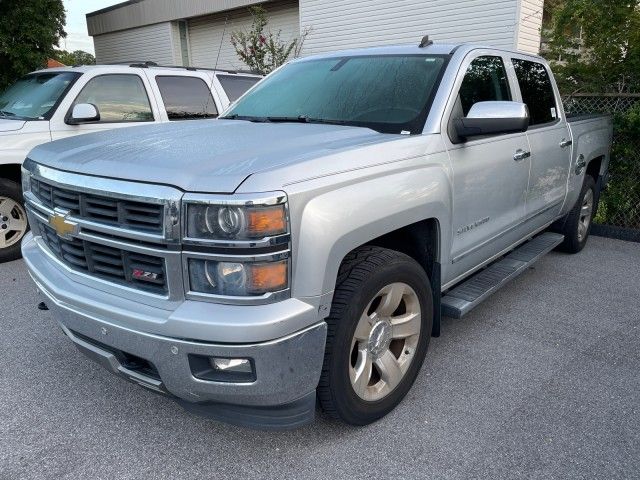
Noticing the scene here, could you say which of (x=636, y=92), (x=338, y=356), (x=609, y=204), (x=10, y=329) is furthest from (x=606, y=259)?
(x=10, y=329)

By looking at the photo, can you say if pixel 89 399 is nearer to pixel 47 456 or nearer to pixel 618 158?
pixel 47 456

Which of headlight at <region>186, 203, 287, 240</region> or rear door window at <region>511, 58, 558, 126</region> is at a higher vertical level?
rear door window at <region>511, 58, 558, 126</region>

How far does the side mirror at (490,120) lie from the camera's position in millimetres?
2809

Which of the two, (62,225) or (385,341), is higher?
(62,225)

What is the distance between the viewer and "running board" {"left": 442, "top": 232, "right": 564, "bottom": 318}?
→ 308 cm

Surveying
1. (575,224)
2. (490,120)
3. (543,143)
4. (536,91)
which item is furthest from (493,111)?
(575,224)

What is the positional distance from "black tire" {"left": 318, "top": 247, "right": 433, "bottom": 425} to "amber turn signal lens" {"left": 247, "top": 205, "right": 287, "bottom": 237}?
483 mm

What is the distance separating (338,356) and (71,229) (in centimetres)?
132

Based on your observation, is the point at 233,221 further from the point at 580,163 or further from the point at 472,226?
the point at 580,163

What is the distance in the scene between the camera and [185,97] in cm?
611

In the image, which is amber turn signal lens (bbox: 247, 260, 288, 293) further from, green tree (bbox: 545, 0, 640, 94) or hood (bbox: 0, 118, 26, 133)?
green tree (bbox: 545, 0, 640, 94)

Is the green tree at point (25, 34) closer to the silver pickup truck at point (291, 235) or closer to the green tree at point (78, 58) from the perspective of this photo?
the silver pickup truck at point (291, 235)

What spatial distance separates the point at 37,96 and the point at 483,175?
4.88m

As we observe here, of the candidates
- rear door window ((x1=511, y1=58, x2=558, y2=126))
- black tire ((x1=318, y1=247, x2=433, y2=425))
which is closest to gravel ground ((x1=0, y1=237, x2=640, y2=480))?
black tire ((x1=318, y1=247, x2=433, y2=425))
